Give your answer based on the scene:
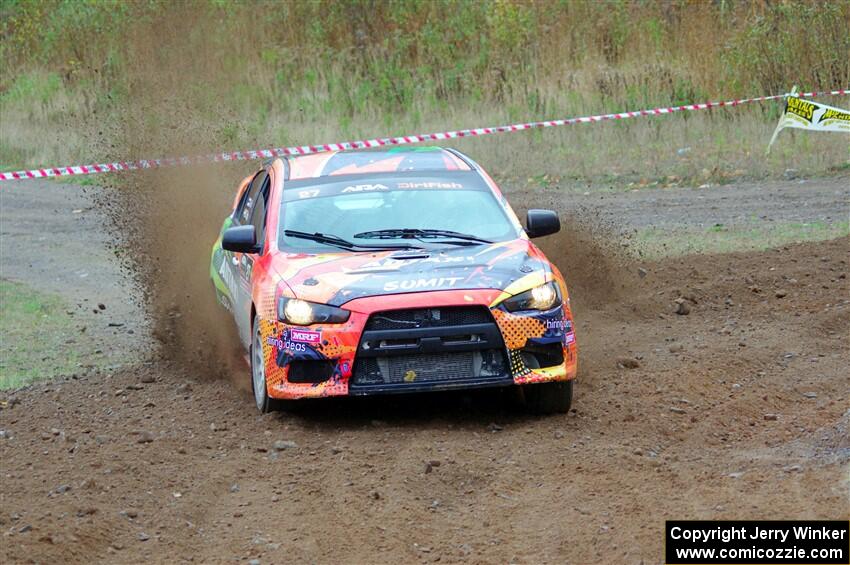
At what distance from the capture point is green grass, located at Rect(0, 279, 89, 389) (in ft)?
36.5

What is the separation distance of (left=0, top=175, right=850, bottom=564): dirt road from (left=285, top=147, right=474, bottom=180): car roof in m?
1.63

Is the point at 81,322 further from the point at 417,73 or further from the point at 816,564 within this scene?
the point at 417,73

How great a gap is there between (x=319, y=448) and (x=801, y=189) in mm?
12104

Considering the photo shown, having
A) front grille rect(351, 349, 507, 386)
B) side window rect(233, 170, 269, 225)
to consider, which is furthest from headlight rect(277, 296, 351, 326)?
side window rect(233, 170, 269, 225)

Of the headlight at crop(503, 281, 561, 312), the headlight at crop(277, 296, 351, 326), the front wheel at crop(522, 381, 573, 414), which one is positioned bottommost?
the front wheel at crop(522, 381, 573, 414)

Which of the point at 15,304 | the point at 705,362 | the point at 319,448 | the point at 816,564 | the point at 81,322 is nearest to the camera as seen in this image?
the point at 816,564

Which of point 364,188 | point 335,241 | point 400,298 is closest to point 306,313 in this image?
point 400,298

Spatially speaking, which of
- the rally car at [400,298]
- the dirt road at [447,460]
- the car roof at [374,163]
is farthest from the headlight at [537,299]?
the car roof at [374,163]

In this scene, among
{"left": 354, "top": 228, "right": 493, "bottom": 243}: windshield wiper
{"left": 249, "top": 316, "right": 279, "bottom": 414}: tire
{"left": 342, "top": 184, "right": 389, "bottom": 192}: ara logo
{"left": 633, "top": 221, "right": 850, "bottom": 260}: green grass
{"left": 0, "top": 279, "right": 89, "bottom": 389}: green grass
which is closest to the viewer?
{"left": 249, "top": 316, "right": 279, "bottom": 414}: tire

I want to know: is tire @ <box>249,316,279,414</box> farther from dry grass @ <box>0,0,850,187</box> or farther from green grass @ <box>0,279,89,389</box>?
dry grass @ <box>0,0,850,187</box>

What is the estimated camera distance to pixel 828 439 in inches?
287

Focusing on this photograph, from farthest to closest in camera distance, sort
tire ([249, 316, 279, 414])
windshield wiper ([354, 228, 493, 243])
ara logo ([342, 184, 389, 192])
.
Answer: ara logo ([342, 184, 389, 192]) < windshield wiper ([354, 228, 493, 243]) < tire ([249, 316, 279, 414])

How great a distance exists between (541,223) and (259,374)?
7.19ft

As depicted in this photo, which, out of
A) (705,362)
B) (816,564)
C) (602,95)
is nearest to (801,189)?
(602,95)
